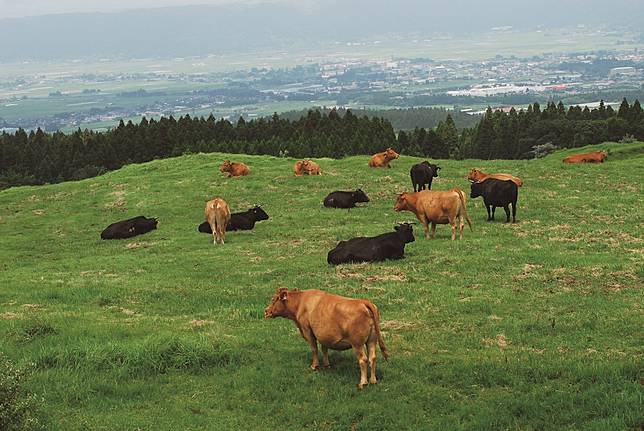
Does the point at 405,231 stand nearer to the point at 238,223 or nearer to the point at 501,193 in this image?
the point at 501,193

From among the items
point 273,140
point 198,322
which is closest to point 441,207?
point 198,322

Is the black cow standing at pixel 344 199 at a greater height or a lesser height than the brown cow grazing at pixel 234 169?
lesser

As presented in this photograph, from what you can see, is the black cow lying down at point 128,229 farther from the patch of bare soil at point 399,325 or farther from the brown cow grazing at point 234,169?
the patch of bare soil at point 399,325

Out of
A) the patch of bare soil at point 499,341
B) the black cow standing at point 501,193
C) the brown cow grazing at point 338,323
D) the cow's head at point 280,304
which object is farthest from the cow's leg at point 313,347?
the black cow standing at point 501,193

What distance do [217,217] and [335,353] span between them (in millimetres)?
13598

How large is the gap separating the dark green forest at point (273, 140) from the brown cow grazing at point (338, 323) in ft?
165

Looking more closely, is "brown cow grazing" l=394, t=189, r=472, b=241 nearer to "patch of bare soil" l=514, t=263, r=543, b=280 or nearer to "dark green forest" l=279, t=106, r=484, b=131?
"patch of bare soil" l=514, t=263, r=543, b=280

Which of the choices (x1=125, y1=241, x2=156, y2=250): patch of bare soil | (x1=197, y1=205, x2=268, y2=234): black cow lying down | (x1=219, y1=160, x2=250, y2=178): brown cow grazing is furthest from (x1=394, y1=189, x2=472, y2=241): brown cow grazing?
(x1=219, y1=160, x2=250, y2=178): brown cow grazing

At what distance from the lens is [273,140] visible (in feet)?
249

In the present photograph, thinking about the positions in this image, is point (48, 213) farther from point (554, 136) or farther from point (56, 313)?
point (554, 136)

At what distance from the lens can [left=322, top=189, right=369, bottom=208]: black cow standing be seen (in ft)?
97.9

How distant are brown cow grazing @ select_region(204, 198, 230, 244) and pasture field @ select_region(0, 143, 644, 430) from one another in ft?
1.53

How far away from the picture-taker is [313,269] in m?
18.5

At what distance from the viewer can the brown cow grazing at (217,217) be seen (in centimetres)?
2445
